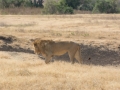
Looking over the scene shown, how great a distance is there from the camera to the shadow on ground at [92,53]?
19.2m

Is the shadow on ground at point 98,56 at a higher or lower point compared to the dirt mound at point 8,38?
lower

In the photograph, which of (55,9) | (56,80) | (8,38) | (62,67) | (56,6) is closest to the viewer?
(56,80)

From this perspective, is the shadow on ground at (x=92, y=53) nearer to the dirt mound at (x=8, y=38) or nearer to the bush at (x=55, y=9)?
the dirt mound at (x=8, y=38)

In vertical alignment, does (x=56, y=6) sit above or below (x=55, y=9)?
above

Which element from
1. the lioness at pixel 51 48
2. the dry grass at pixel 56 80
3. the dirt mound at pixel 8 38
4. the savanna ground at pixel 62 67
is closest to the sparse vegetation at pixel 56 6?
the dirt mound at pixel 8 38

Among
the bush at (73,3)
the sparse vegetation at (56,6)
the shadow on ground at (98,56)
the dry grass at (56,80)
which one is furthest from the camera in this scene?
the bush at (73,3)

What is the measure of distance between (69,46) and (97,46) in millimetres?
5617

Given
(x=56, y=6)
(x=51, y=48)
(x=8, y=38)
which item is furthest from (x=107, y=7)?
(x=51, y=48)

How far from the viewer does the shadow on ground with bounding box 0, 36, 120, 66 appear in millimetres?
19219

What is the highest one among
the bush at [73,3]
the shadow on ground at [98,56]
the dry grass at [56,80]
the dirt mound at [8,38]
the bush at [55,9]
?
the dry grass at [56,80]

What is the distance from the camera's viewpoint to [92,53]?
1981 centimetres

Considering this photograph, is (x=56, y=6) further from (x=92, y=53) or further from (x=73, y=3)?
(x=92, y=53)

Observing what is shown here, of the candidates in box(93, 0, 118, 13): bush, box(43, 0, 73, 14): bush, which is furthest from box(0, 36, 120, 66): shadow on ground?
box(93, 0, 118, 13): bush

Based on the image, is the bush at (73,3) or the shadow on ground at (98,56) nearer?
the shadow on ground at (98,56)
